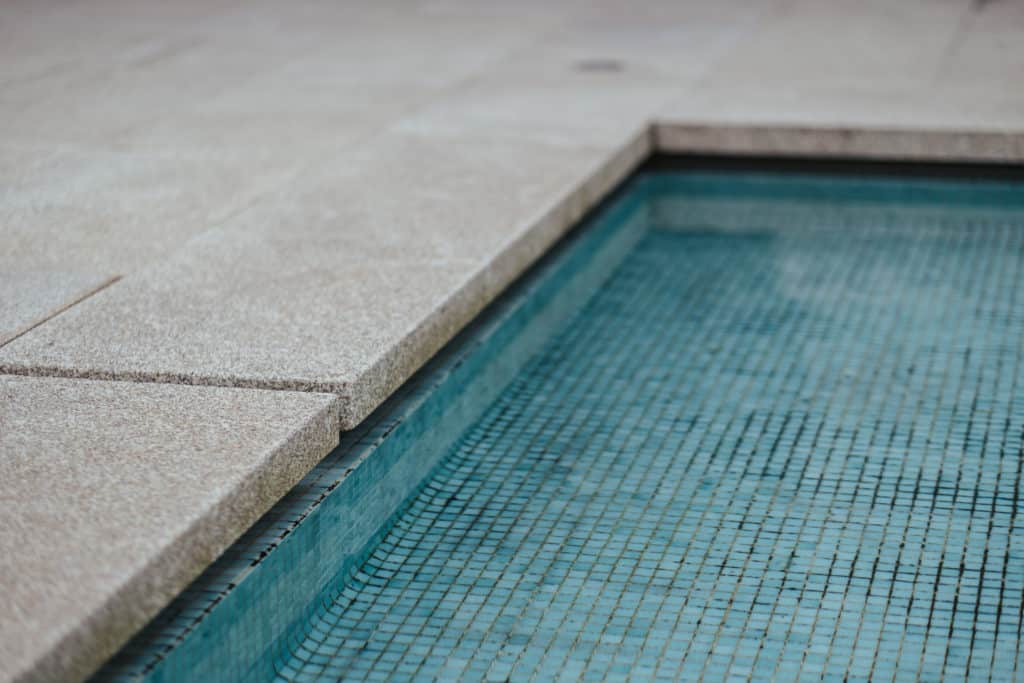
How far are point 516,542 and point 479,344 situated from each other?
102 cm

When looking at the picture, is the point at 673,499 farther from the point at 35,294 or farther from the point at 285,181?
the point at 285,181

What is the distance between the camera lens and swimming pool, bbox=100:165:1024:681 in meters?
2.79

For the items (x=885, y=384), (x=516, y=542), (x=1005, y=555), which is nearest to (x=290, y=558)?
(x=516, y=542)

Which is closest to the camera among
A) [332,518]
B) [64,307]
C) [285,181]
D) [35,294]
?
[332,518]

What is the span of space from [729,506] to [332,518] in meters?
0.95

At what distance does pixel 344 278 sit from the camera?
4.01 metres

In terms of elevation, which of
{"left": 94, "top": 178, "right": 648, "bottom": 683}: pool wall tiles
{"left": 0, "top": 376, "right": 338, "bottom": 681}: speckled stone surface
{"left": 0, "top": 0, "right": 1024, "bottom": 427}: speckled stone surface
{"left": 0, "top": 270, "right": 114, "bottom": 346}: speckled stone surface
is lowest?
{"left": 94, "top": 178, "right": 648, "bottom": 683}: pool wall tiles

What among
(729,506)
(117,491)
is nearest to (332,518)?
(117,491)

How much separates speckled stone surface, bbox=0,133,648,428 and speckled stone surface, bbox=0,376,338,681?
0.50ft

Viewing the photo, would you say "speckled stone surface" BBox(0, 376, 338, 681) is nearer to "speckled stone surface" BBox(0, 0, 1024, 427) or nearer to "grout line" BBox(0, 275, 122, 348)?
"speckled stone surface" BBox(0, 0, 1024, 427)

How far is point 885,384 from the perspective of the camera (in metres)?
4.10

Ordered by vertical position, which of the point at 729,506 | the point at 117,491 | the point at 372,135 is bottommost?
the point at 729,506

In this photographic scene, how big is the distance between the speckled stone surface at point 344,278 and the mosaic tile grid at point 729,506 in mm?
354

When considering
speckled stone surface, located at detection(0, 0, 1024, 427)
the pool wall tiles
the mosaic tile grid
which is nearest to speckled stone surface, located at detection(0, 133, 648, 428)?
speckled stone surface, located at detection(0, 0, 1024, 427)
